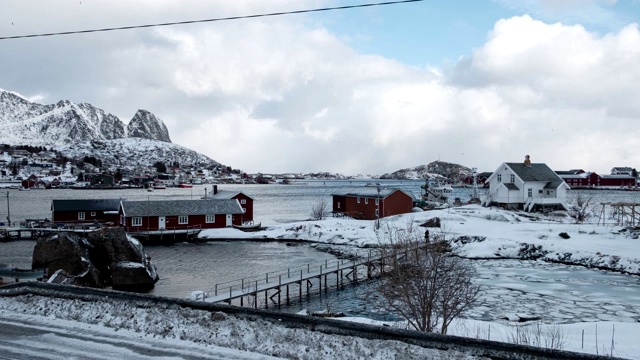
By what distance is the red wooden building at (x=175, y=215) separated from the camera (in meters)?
58.1

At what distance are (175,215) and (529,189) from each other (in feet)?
154

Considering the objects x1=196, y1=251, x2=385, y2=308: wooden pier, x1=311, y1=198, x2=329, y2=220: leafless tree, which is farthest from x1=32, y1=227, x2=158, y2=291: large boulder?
x1=311, y1=198, x2=329, y2=220: leafless tree

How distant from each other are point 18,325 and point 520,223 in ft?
162

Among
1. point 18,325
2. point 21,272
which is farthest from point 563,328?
point 21,272

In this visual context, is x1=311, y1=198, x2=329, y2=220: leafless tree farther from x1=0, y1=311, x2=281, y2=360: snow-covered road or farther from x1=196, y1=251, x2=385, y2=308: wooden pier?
x1=0, y1=311, x2=281, y2=360: snow-covered road

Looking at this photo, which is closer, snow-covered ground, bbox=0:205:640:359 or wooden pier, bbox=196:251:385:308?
snow-covered ground, bbox=0:205:640:359

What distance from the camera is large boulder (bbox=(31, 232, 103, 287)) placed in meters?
31.2

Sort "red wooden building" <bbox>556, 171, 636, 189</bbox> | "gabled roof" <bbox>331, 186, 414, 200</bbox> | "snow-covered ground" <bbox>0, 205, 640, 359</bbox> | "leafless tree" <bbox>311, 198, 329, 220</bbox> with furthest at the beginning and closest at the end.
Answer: "red wooden building" <bbox>556, 171, 636, 189</bbox>
"leafless tree" <bbox>311, 198, 329, 220</bbox>
"gabled roof" <bbox>331, 186, 414, 200</bbox>
"snow-covered ground" <bbox>0, 205, 640, 359</bbox>

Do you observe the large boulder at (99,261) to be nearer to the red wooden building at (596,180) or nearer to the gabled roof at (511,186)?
the gabled roof at (511,186)

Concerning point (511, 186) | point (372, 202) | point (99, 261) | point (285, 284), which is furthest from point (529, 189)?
point (99, 261)

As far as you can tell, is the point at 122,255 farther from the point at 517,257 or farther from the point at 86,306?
the point at 517,257

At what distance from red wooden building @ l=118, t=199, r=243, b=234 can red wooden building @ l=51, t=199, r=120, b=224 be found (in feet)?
14.9

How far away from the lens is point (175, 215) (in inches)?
2355

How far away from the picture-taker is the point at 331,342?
8.98 m
